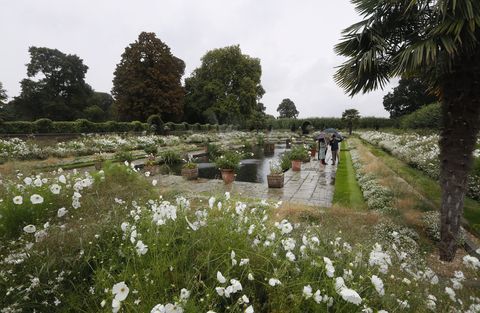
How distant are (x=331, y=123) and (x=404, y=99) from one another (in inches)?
633

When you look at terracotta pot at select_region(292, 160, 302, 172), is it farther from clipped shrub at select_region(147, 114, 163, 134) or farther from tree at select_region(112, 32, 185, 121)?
tree at select_region(112, 32, 185, 121)

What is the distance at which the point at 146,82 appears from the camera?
33.7 m

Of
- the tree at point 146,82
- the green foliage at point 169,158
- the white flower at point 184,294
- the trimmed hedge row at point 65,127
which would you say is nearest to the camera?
the white flower at point 184,294

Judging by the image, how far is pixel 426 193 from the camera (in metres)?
7.79

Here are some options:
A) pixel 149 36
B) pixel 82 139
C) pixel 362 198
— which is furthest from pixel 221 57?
pixel 362 198

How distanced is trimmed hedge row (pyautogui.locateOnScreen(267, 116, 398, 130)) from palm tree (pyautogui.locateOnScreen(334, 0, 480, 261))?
166 feet

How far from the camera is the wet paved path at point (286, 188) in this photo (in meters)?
7.40

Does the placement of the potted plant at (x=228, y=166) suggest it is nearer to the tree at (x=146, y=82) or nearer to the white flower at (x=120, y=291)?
the white flower at (x=120, y=291)

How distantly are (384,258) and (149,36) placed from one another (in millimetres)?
39516

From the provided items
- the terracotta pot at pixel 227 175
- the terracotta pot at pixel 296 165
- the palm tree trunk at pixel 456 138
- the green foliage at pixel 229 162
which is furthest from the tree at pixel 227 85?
the palm tree trunk at pixel 456 138

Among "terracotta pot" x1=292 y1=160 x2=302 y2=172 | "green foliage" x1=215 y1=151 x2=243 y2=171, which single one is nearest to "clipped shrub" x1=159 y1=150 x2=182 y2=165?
"green foliage" x1=215 y1=151 x2=243 y2=171

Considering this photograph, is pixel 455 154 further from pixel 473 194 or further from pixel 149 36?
pixel 149 36

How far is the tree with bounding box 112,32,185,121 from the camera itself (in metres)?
33.8

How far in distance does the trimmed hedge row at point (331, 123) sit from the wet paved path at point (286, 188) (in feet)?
151
